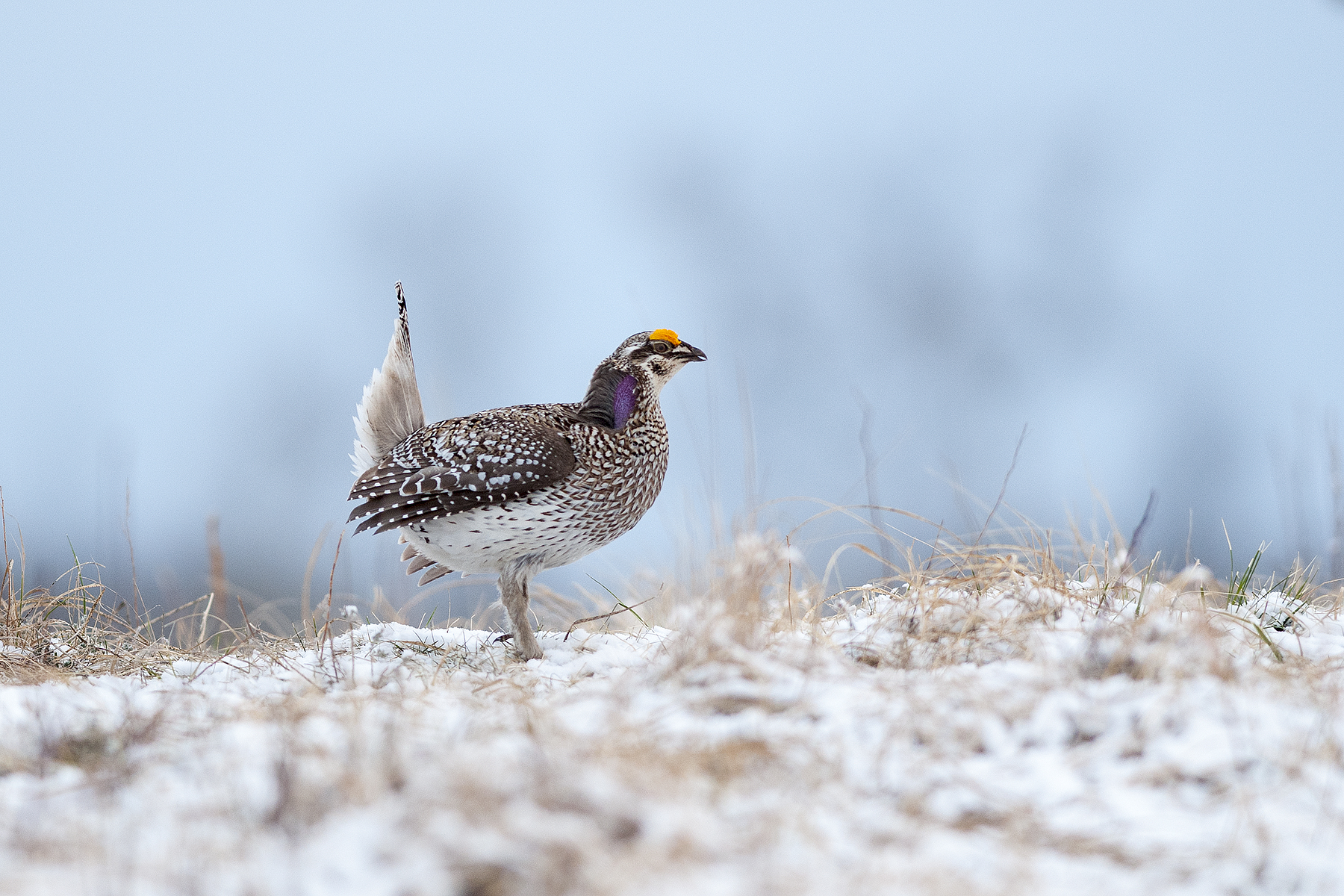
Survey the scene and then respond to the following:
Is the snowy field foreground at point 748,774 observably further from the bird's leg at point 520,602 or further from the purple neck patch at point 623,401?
the purple neck patch at point 623,401

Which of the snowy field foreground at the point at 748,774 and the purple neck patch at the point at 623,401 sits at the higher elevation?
the purple neck patch at the point at 623,401

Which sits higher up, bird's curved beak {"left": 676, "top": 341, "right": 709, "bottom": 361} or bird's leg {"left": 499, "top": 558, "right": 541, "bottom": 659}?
bird's curved beak {"left": 676, "top": 341, "right": 709, "bottom": 361}

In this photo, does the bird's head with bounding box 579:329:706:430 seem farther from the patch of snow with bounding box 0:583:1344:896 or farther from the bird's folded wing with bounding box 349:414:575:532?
the patch of snow with bounding box 0:583:1344:896

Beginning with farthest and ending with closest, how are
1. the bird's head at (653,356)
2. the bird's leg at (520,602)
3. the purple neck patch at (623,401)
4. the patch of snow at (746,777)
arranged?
the bird's head at (653,356), the purple neck patch at (623,401), the bird's leg at (520,602), the patch of snow at (746,777)

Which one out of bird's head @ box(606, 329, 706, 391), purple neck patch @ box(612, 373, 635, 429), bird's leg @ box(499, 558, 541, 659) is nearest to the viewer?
bird's leg @ box(499, 558, 541, 659)

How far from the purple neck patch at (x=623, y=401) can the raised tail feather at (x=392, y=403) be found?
1.07m

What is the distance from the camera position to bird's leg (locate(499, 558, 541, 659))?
438cm

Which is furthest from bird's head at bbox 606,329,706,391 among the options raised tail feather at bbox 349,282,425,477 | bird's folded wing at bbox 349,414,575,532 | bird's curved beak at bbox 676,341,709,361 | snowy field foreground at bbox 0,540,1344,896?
snowy field foreground at bbox 0,540,1344,896

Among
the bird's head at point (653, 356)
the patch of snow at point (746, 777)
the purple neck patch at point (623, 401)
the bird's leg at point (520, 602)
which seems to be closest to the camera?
the patch of snow at point (746, 777)

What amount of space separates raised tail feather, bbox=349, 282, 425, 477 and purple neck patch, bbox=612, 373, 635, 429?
1.07 meters

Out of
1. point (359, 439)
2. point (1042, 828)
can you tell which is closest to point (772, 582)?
point (1042, 828)

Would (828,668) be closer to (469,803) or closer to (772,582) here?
(772,582)

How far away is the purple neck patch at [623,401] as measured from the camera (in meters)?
5.02

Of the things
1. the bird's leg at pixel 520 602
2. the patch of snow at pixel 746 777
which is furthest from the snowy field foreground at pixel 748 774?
the bird's leg at pixel 520 602
